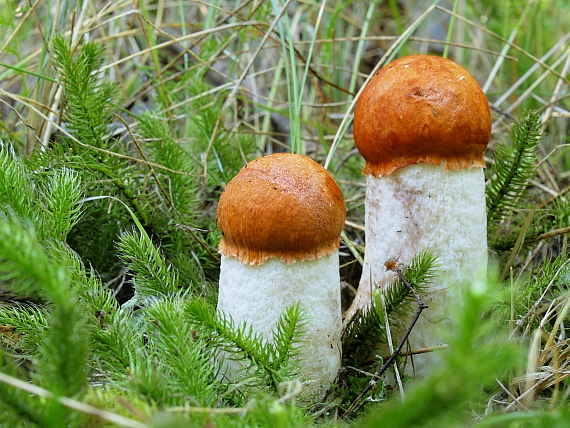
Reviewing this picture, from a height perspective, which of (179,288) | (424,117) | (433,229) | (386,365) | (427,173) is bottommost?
(386,365)

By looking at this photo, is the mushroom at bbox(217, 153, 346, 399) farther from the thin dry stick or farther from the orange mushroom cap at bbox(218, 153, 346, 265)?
the thin dry stick

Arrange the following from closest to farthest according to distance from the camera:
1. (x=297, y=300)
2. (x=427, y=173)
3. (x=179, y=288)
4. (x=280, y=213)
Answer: (x=280, y=213) < (x=297, y=300) < (x=427, y=173) < (x=179, y=288)

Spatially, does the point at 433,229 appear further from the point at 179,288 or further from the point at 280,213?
the point at 179,288

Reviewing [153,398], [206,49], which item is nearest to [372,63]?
[206,49]

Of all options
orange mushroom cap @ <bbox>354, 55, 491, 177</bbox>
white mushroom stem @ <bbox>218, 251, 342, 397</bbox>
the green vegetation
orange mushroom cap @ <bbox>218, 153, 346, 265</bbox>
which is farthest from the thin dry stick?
orange mushroom cap @ <bbox>354, 55, 491, 177</bbox>

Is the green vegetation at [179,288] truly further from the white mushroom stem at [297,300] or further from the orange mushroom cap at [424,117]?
the orange mushroom cap at [424,117]

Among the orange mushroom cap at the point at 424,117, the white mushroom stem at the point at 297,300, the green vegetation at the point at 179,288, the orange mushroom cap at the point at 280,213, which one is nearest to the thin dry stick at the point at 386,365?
the green vegetation at the point at 179,288

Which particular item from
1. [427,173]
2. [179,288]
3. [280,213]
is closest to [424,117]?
[427,173]

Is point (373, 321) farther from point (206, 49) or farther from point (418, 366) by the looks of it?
point (206, 49)

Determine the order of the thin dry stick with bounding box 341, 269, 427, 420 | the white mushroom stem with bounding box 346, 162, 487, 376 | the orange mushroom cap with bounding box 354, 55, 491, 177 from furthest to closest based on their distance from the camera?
the white mushroom stem with bounding box 346, 162, 487, 376 < the orange mushroom cap with bounding box 354, 55, 491, 177 < the thin dry stick with bounding box 341, 269, 427, 420
